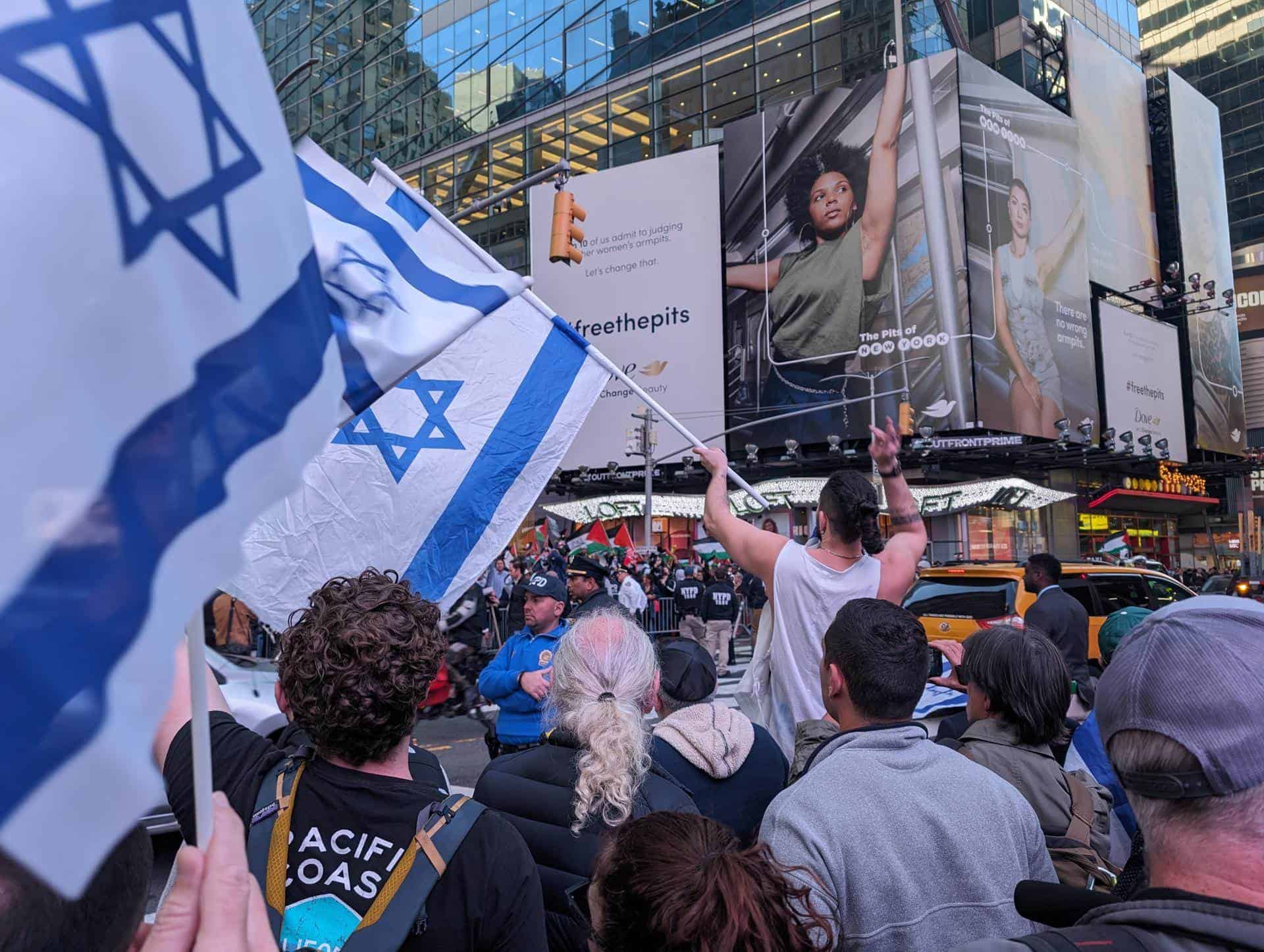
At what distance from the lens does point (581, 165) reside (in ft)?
147

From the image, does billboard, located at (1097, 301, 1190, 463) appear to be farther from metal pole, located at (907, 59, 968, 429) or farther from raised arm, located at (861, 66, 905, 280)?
raised arm, located at (861, 66, 905, 280)

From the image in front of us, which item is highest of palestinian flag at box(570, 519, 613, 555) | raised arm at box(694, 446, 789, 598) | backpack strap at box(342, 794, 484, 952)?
palestinian flag at box(570, 519, 613, 555)

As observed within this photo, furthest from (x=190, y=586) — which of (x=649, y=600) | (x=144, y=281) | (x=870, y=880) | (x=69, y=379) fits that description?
(x=649, y=600)

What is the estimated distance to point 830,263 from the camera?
36406mm

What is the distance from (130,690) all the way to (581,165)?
46321 millimetres

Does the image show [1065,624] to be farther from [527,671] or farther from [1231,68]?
[1231,68]

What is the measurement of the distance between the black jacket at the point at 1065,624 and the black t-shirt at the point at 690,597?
10.4m

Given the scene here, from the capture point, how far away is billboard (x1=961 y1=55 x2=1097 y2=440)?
34281 millimetres

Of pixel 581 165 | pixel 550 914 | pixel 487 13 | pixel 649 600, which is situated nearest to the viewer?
pixel 550 914

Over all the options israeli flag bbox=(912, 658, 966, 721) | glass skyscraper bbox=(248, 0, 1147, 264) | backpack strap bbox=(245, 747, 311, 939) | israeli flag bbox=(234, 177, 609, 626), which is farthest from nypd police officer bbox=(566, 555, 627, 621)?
glass skyscraper bbox=(248, 0, 1147, 264)

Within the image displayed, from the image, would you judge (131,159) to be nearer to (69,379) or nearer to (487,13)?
(69,379)

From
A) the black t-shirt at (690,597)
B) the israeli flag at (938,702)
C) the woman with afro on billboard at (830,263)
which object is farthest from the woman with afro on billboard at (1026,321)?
the israeli flag at (938,702)

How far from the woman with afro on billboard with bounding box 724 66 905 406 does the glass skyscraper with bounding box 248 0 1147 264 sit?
563 centimetres

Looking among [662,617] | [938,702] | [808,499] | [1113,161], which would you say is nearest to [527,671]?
[938,702]
